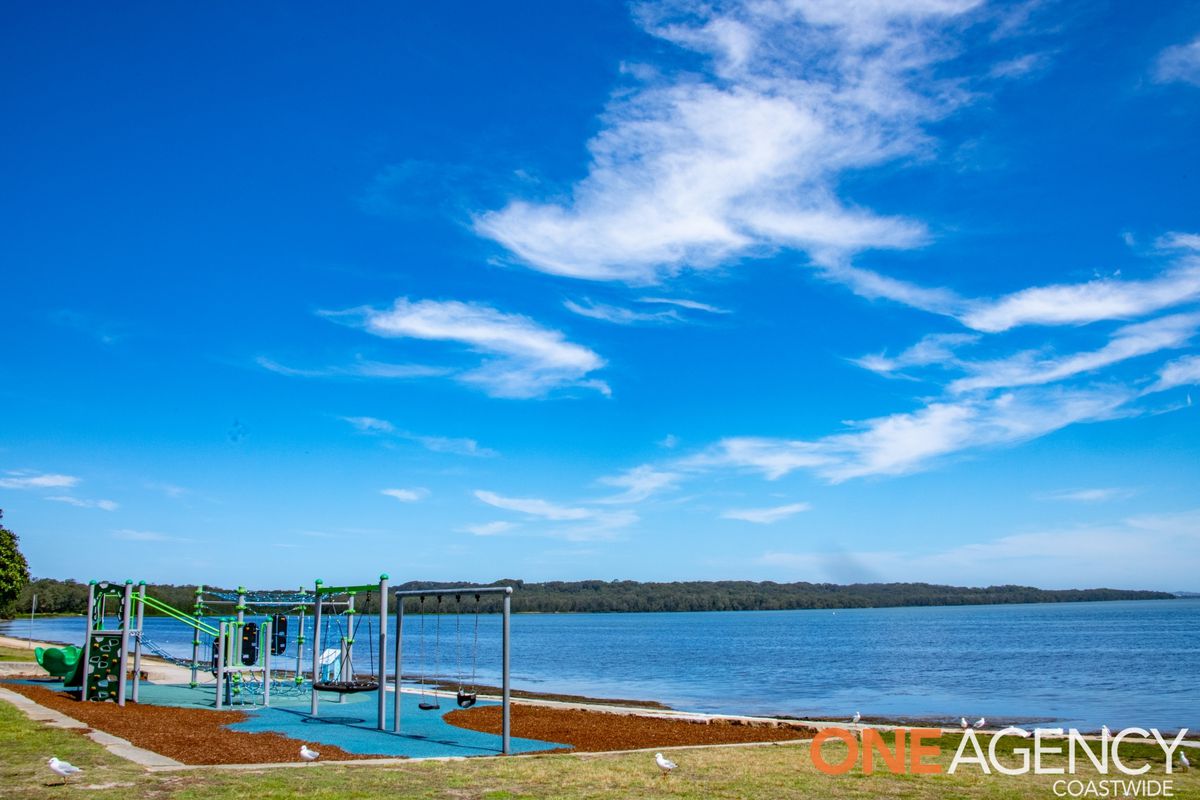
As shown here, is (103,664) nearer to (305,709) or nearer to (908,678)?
(305,709)

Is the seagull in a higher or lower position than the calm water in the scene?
higher

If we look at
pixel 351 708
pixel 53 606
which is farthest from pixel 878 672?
pixel 53 606

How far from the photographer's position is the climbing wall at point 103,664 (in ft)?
72.4

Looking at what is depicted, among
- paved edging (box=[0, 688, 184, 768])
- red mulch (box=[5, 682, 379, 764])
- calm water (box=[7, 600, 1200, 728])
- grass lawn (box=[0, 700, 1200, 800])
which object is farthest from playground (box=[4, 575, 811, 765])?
calm water (box=[7, 600, 1200, 728])

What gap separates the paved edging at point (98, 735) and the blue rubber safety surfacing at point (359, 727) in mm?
2161

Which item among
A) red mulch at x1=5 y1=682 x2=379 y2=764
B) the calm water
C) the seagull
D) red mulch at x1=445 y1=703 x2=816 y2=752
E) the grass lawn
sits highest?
the seagull

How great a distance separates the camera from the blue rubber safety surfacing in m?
15.7

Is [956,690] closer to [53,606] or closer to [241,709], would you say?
[241,709]

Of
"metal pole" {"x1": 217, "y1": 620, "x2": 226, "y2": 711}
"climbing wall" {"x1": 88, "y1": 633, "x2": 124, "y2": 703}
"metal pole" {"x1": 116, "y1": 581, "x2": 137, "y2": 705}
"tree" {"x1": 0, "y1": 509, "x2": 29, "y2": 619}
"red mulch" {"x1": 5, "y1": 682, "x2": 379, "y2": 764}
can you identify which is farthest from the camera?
"tree" {"x1": 0, "y1": 509, "x2": 29, "y2": 619}

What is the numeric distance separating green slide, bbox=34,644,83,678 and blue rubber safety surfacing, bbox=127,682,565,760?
7.15 feet

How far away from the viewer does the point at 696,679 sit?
155ft

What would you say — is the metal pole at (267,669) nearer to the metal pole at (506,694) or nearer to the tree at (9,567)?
the metal pole at (506,694)

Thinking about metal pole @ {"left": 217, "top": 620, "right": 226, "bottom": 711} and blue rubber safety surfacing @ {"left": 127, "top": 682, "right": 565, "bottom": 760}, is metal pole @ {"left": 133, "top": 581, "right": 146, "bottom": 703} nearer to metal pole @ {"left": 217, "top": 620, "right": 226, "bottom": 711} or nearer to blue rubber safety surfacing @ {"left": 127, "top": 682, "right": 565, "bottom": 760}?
blue rubber safety surfacing @ {"left": 127, "top": 682, "right": 565, "bottom": 760}

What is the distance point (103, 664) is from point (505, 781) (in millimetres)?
15469
